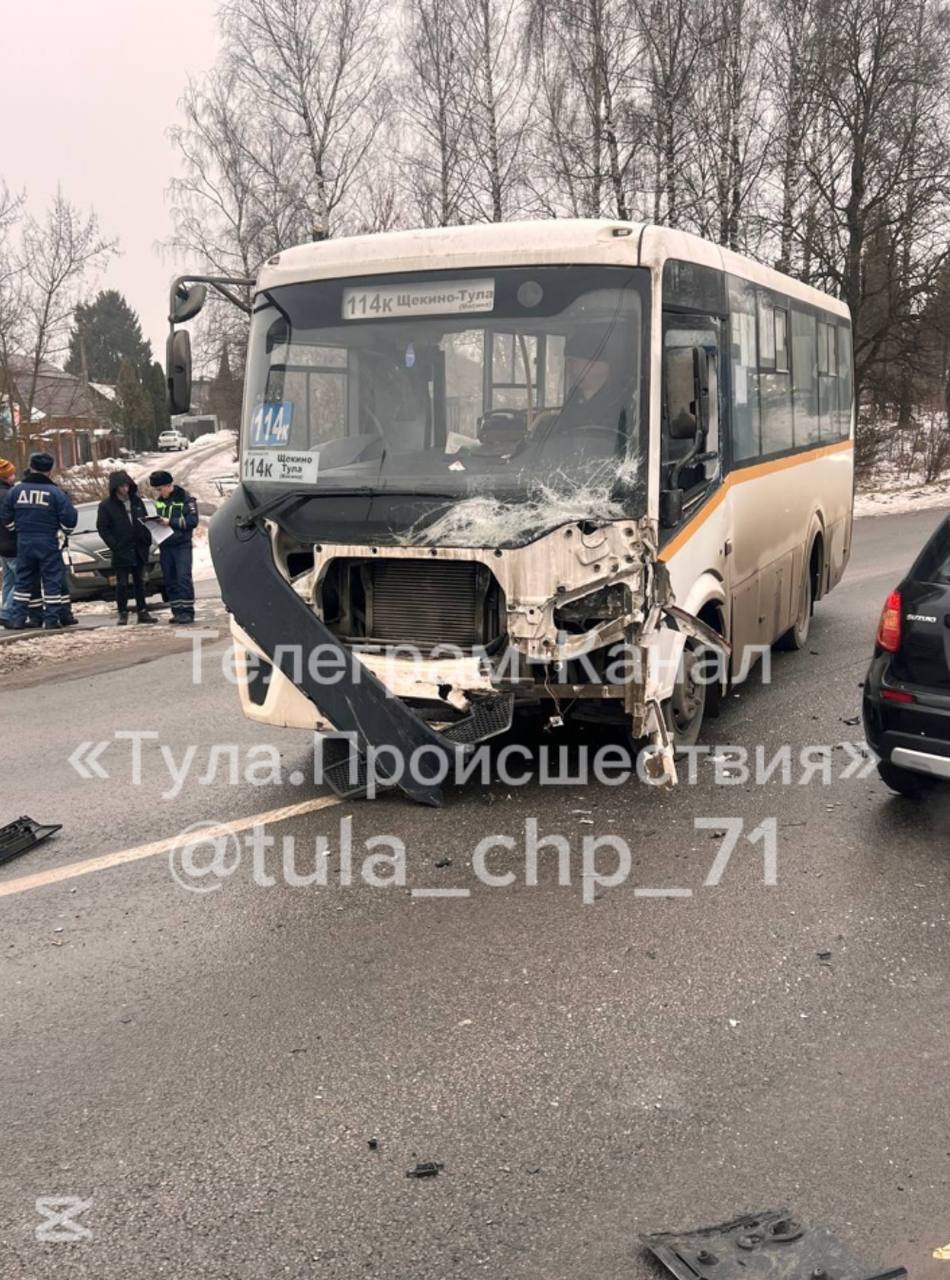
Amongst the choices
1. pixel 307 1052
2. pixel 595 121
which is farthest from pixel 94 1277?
pixel 595 121

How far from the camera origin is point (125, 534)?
Result: 42.5 ft

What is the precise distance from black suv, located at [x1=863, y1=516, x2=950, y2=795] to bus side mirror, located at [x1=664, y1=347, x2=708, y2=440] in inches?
52.3

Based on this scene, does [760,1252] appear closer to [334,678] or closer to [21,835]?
[334,678]

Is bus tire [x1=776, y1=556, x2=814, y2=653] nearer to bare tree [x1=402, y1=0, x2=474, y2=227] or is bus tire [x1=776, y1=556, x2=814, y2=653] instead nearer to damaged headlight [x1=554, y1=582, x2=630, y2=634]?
damaged headlight [x1=554, y1=582, x2=630, y2=634]

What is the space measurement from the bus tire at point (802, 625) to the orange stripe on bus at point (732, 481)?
3.24 ft

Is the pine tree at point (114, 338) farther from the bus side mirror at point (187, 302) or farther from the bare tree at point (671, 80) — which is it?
the bus side mirror at point (187, 302)

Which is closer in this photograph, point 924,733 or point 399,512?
point 924,733

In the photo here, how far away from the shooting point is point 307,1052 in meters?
3.71

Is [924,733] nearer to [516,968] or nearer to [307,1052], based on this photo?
[516,968]

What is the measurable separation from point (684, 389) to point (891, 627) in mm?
1580

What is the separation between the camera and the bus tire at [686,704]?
656cm

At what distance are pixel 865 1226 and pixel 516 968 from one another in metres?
1.63

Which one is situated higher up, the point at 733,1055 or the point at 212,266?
the point at 212,266

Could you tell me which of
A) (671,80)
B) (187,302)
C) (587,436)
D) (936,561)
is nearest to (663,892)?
(936,561)
